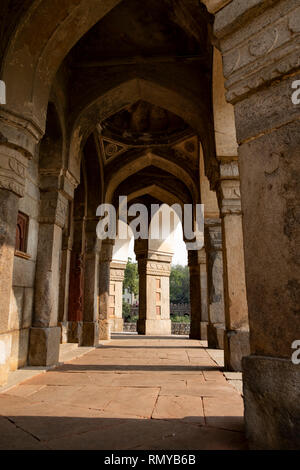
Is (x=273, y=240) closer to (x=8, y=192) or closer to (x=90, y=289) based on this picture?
(x=8, y=192)

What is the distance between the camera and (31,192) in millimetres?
4645

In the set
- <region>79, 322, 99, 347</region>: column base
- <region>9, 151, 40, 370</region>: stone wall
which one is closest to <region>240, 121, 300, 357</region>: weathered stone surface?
<region>9, 151, 40, 370</region>: stone wall

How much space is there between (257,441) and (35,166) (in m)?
4.51

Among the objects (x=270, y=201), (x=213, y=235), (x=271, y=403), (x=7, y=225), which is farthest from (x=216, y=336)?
(x=270, y=201)

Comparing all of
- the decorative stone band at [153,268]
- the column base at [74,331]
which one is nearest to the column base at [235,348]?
the column base at [74,331]

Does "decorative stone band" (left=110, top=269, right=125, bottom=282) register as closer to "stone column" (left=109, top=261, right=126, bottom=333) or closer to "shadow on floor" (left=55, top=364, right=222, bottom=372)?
"stone column" (left=109, top=261, right=126, bottom=333)

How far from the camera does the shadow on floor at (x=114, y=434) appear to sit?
5.39 feet

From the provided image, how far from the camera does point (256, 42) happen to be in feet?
5.87

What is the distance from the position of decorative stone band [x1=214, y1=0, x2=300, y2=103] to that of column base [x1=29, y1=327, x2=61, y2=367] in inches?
150

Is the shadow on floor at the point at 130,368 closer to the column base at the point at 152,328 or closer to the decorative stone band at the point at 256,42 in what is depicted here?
the decorative stone band at the point at 256,42

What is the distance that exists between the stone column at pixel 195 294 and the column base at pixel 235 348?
5260 millimetres

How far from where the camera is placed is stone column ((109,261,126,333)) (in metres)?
13.5

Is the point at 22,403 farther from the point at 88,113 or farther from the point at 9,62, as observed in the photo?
the point at 88,113

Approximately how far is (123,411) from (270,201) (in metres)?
1.77
